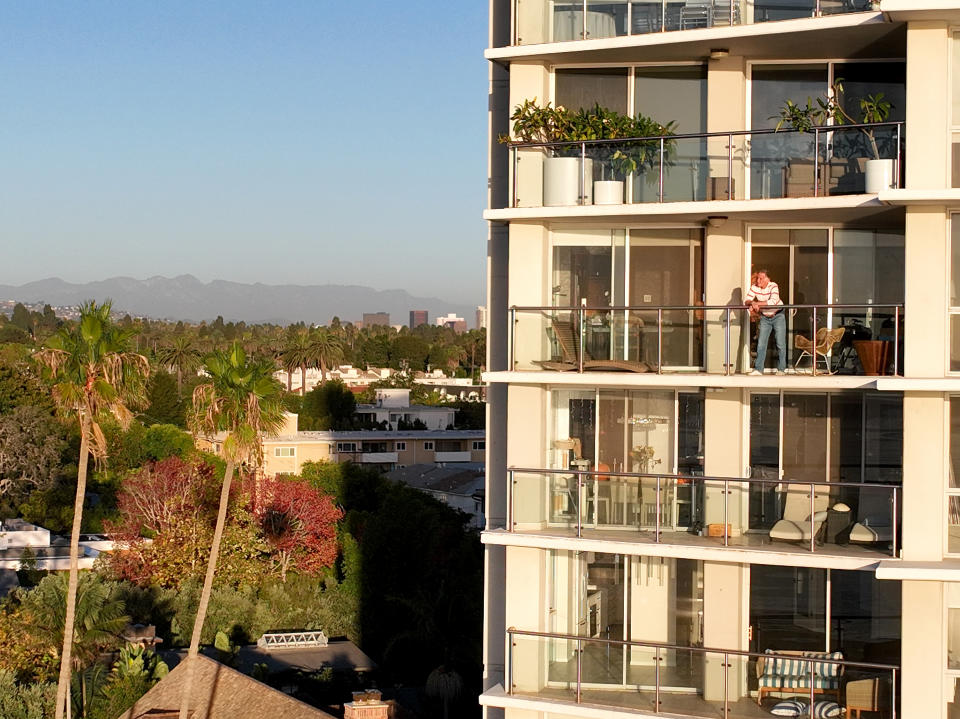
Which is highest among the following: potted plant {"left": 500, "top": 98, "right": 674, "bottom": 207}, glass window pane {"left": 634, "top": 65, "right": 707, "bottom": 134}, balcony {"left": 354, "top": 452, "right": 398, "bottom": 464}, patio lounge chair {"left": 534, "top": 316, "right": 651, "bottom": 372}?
glass window pane {"left": 634, "top": 65, "right": 707, "bottom": 134}

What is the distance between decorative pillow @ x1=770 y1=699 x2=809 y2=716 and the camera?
55.1 feet

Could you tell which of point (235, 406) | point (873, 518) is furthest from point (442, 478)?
point (873, 518)

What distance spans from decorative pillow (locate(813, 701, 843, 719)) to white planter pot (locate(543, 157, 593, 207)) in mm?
7032

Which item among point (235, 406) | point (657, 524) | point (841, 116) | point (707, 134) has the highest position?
point (841, 116)

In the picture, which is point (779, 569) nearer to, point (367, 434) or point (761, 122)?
point (761, 122)

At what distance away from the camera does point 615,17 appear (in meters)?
17.9

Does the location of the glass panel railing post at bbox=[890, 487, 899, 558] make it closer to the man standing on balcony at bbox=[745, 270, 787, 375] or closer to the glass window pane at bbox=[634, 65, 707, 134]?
the man standing on balcony at bbox=[745, 270, 787, 375]

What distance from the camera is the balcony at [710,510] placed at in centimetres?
1656

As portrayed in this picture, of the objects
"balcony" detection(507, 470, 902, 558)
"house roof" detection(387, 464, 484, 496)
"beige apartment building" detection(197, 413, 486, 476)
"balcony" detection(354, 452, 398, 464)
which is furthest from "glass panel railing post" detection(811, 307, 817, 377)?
"balcony" detection(354, 452, 398, 464)

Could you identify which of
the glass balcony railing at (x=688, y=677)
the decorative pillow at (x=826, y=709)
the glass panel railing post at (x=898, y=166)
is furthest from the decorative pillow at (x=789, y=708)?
the glass panel railing post at (x=898, y=166)

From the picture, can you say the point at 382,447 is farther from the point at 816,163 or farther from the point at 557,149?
the point at 816,163

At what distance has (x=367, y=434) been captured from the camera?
101m

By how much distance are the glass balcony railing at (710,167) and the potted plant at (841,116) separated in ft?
0.08

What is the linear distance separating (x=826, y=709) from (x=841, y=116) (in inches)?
294
